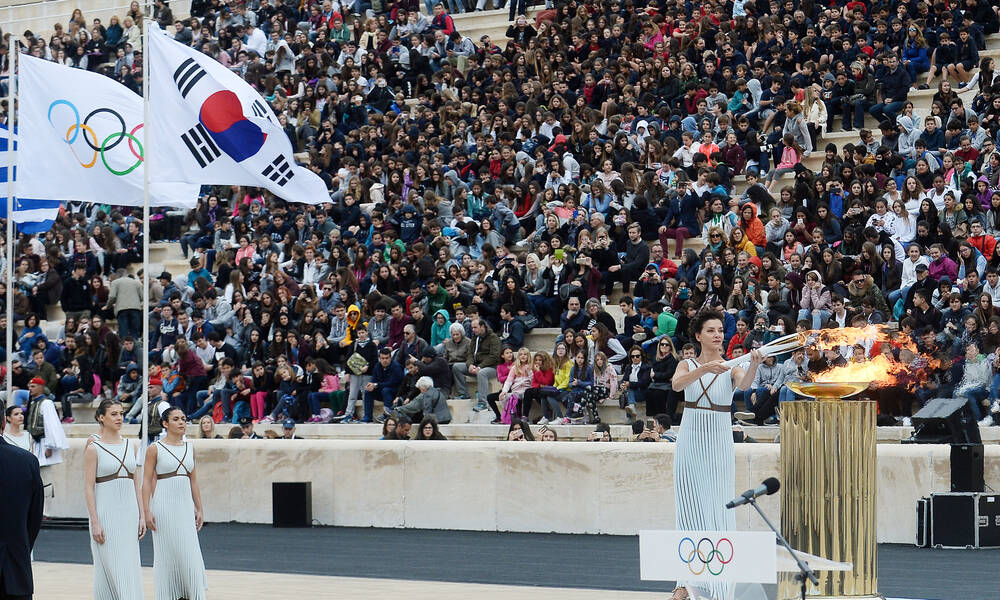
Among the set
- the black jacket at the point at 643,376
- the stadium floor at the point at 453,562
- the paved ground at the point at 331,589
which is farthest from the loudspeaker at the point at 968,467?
the black jacket at the point at 643,376

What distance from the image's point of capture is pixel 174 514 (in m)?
12.0

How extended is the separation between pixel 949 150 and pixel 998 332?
5600 millimetres

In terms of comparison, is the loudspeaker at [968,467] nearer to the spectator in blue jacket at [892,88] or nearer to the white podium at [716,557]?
the white podium at [716,557]

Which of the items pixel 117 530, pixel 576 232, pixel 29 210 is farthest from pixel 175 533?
pixel 576 232

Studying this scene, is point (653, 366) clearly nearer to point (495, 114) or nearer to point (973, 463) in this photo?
point (973, 463)

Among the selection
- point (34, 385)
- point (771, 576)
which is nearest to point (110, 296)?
point (34, 385)

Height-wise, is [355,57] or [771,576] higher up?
[355,57]

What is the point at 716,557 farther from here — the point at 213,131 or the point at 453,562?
the point at 213,131

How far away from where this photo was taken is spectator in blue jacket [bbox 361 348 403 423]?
22.5 m

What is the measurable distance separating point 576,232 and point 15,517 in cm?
1587

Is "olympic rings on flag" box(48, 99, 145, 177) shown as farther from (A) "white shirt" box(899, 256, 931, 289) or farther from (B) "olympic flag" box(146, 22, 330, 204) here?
(A) "white shirt" box(899, 256, 931, 289)

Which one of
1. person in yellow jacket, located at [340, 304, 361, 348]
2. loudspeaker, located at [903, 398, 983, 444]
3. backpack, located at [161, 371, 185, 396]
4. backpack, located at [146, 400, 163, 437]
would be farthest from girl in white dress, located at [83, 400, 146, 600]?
backpack, located at [161, 371, 185, 396]

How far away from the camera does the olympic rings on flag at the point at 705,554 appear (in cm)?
815

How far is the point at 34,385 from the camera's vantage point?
25094 mm
